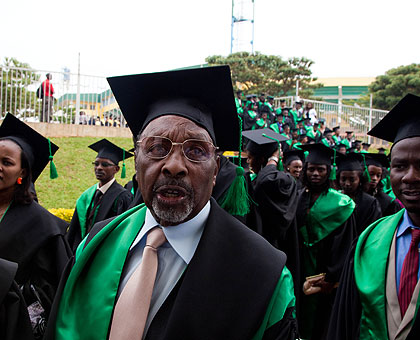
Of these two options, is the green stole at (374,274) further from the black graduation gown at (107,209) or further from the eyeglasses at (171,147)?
the black graduation gown at (107,209)

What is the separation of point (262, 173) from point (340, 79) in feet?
190

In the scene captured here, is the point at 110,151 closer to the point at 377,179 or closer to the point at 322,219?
the point at 322,219

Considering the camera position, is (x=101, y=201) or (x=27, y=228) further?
(x=101, y=201)

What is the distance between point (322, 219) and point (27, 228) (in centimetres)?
311

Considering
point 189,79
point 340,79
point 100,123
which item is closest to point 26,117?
point 100,123

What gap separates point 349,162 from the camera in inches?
216

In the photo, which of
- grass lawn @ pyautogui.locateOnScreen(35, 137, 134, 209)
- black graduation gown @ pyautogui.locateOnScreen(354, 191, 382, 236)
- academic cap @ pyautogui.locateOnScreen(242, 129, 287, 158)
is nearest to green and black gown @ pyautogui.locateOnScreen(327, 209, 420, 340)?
academic cap @ pyautogui.locateOnScreen(242, 129, 287, 158)

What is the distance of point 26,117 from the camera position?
543 inches

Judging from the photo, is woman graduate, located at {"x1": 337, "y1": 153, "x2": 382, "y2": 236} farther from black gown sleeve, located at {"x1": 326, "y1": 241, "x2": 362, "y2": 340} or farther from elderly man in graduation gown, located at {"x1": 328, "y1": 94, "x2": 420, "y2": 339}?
black gown sleeve, located at {"x1": 326, "y1": 241, "x2": 362, "y2": 340}

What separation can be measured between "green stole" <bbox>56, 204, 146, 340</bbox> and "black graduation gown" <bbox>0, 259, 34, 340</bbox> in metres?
0.17

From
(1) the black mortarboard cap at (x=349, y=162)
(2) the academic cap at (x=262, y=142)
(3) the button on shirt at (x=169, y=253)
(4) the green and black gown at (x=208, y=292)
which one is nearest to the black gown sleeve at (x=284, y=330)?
(4) the green and black gown at (x=208, y=292)

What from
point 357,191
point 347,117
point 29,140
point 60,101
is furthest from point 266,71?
point 29,140

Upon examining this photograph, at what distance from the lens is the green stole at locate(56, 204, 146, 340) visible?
5.35ft

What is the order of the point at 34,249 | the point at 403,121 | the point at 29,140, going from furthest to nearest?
the point at 29,140
the point at 34,249
the point at 403,121
